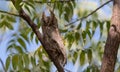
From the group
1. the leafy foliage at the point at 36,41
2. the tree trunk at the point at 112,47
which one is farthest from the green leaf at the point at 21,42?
the tree trunk at the point at 112,47

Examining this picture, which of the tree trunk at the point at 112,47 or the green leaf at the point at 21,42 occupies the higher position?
the green leaf at the point at 21,42

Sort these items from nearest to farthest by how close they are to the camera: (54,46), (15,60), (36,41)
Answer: (54,46)
(15,60)
(36,41)

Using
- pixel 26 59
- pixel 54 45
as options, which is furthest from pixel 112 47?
pixel 26 59

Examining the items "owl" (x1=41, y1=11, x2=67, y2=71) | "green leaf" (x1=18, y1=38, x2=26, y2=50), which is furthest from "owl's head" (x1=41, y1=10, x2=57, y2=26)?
"green leaf" (x1=18, y1=38, x2=26, y2=50)

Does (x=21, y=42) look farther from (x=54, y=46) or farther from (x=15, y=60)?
(x=54, y=46)

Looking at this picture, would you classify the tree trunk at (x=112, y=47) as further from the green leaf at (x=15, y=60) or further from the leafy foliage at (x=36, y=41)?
the green leaf at (x=15, y=60)

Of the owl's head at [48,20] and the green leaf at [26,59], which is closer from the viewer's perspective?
the owl's head at [48,20]

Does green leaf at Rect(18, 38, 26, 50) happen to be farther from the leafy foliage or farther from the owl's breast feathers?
the owl's breast feathers

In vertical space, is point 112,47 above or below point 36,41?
below

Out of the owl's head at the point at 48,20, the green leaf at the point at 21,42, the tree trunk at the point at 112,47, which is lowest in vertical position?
the tree trunk at the point at 112,47

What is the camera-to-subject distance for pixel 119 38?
797 mm

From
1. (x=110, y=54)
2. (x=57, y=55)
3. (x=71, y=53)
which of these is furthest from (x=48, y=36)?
(x=71, y=53)

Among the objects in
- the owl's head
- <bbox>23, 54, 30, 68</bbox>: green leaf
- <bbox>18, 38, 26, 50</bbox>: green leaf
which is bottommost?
<bbox>23, 54, 30, 68</bbox>: green leaf

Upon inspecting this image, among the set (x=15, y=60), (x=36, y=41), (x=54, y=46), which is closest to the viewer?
(x=54, y=46)
